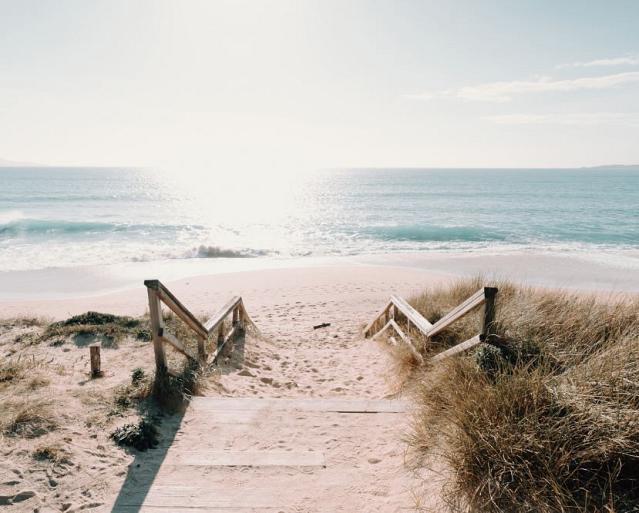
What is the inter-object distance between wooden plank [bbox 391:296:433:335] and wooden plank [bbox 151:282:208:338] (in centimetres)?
314

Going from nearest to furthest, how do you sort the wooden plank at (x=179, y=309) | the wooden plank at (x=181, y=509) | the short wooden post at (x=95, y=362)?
the wooden plank at (x=181, y=509) < the wooden plank at (x=179, y=309) < the short wooden post at (x=95, y=362)

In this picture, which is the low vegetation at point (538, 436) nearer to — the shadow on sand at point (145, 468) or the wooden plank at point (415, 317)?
the wooden plank at point (415, 317)

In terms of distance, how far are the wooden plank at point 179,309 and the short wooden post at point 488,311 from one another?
11.5ft

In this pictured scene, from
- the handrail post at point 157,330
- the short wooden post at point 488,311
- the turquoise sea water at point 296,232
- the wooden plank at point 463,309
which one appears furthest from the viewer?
the turquoise sea water at point 296,232

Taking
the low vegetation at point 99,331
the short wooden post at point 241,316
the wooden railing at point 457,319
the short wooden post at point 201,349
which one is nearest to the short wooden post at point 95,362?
the short wooden post at point 201,349

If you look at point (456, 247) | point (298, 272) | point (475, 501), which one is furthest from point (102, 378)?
point (456, 247)

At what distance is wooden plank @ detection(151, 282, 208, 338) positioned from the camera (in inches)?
191

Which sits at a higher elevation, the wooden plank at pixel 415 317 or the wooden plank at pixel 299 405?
the wooden plank at pixel 415 317

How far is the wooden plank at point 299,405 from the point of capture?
15.0 feet

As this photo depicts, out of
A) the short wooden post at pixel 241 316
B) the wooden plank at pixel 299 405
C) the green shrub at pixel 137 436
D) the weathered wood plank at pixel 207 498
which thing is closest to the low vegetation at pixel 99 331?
the short wooden post at pixel 241 316

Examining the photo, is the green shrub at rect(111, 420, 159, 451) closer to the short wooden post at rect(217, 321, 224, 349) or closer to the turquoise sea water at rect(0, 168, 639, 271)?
the short wooden post at rect(217, 321, 224, 349)

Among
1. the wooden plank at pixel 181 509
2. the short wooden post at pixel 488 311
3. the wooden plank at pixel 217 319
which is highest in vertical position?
the short wooden post at pixel 488 311

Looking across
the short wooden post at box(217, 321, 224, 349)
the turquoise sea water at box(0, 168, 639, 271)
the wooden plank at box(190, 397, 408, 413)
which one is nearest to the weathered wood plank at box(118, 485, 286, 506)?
the wooden plank at box(190, 397, 408, 413)

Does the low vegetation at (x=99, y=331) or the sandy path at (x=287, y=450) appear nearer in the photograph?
the sandy path at (x=287, y=450)
